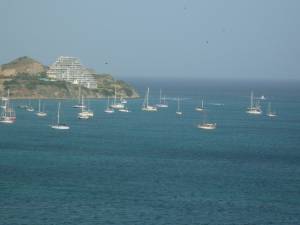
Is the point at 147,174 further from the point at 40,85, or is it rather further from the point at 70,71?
the point at 70,71

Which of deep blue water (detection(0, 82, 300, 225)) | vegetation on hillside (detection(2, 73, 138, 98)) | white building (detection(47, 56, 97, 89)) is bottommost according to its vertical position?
deep blue water (detection(0, 82, 300, 225))

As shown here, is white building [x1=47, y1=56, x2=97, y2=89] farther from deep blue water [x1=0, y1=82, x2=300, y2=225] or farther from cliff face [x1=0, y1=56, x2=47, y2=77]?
deep blue water [x1=0, y1=82, x2=300, y2=225]

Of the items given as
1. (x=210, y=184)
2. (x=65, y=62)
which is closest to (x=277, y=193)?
(x=210, y=184)

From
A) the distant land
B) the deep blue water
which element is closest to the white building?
the distant land

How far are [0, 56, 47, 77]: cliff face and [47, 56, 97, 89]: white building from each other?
11.6 ft

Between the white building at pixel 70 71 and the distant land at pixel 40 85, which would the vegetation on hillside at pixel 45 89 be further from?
the white building at pixel 70 71

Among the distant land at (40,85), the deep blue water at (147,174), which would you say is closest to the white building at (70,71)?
the distant land at (40,85)

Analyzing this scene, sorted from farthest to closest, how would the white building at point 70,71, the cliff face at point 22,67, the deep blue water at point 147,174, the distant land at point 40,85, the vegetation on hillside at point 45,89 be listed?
the cliff face at point 22,67
the white building at point 70,71
the distant land at point 40,85
the vegetation on hillside at point 45,89
the deep blue water at point 147,174

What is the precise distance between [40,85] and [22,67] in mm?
25370

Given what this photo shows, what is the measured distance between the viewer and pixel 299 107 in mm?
145500

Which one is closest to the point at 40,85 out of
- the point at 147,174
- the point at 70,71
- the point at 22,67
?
the point at 70,71

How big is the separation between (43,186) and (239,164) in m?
18.3

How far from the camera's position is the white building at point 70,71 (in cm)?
16300

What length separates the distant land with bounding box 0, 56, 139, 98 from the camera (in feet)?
481
